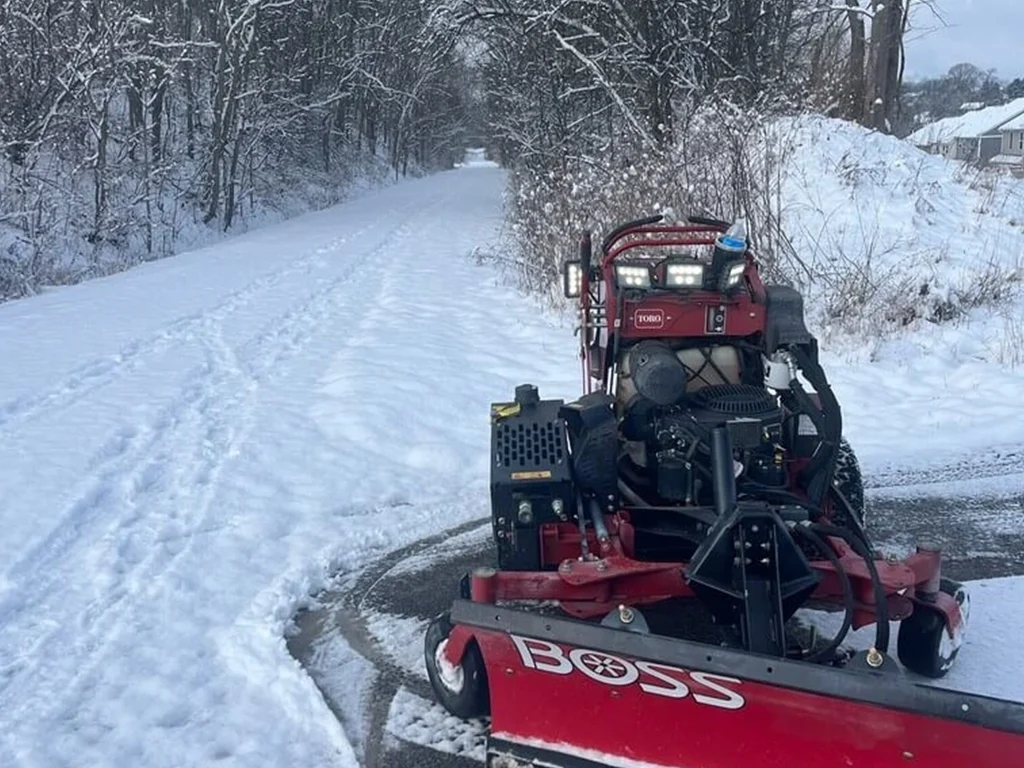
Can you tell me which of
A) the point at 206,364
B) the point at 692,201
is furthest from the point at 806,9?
the point at 206,364

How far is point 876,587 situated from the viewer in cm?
342

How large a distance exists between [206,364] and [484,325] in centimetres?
325

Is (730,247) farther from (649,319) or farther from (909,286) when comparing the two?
(909,286)

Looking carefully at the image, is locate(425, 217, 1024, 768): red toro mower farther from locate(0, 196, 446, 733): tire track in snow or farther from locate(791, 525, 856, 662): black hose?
locate(0, 196, 446, 733): tire track in snow

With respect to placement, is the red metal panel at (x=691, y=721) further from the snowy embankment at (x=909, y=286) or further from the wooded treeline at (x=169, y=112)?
the wooded treeline at (x=169, y=112)

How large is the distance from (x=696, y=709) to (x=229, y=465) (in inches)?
161

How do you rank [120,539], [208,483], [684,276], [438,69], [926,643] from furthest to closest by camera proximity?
1. [438,69]
2. [208,483]
3. [120,539]
4. [684,276]
5. [926,643]

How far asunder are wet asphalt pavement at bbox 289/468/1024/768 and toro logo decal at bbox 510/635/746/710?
513mm

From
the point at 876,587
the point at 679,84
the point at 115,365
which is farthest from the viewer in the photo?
the point at 679,84

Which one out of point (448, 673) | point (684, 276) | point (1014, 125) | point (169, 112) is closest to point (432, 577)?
point (448, 673)

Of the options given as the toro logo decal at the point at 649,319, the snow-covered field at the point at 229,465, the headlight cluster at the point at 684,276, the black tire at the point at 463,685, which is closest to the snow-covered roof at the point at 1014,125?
the snow-covered field at the point at 229,465

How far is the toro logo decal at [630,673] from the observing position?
298 centimetres

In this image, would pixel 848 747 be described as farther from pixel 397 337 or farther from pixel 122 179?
pixel 122 179

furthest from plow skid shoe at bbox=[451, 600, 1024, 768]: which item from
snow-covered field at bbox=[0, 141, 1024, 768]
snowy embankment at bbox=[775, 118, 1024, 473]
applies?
snowy embankment at bbox=[775, 118, 1024, 473]
